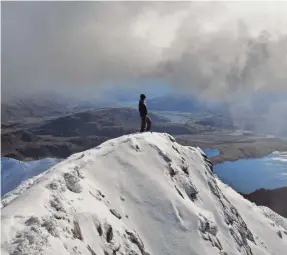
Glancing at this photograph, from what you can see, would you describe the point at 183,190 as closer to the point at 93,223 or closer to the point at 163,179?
the point at 163,179

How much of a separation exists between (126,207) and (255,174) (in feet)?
466

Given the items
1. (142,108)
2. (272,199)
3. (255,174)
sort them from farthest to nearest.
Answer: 1. (255,174)
2. (272,199)
3. (142,108)

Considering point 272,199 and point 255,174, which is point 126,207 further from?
point 255,174

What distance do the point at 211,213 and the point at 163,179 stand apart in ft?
16.8

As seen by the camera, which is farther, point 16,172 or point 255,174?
point 255,174

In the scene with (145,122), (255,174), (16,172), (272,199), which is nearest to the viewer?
(145,122)

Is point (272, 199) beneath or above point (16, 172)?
beneath

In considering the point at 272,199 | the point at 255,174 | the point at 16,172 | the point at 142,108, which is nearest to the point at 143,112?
the point at 142,108

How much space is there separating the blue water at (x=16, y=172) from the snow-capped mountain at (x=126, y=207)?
4790 centimetres

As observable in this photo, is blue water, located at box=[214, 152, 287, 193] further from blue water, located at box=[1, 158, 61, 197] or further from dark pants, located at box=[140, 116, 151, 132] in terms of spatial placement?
dark pants, located at box=[140, 116, 151, 132]

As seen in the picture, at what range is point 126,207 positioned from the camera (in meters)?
23.7

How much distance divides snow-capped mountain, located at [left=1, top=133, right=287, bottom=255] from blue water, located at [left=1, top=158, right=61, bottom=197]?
47.9 m

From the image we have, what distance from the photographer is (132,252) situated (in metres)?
20.0

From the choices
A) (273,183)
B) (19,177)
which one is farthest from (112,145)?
(273,183)
